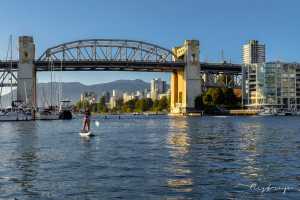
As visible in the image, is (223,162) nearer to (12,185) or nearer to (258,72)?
(12,185)

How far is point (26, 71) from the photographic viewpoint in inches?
5763

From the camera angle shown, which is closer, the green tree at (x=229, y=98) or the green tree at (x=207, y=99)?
the green tree at (x=207, y=99)

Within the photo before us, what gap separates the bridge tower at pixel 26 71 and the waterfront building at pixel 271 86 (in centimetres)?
7342

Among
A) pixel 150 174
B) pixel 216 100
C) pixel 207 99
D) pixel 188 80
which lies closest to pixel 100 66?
pixel 188 80

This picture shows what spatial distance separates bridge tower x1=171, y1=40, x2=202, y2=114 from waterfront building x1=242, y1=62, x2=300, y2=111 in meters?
27.4

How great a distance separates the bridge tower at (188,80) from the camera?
159 meters

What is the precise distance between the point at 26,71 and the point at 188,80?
4532 centimetres

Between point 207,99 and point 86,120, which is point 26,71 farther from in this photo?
point 86,120

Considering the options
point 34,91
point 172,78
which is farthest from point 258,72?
point 34,91

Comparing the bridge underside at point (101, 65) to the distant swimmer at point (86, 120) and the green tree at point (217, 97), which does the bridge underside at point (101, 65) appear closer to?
the green tree at point (217, 97)

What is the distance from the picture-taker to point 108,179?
18.8 meters

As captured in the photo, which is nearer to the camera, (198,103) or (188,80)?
(188,80)

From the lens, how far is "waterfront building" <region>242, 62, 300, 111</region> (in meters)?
184

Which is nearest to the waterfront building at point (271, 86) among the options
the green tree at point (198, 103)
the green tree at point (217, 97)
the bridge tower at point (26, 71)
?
the green tree at point (217, 97)
